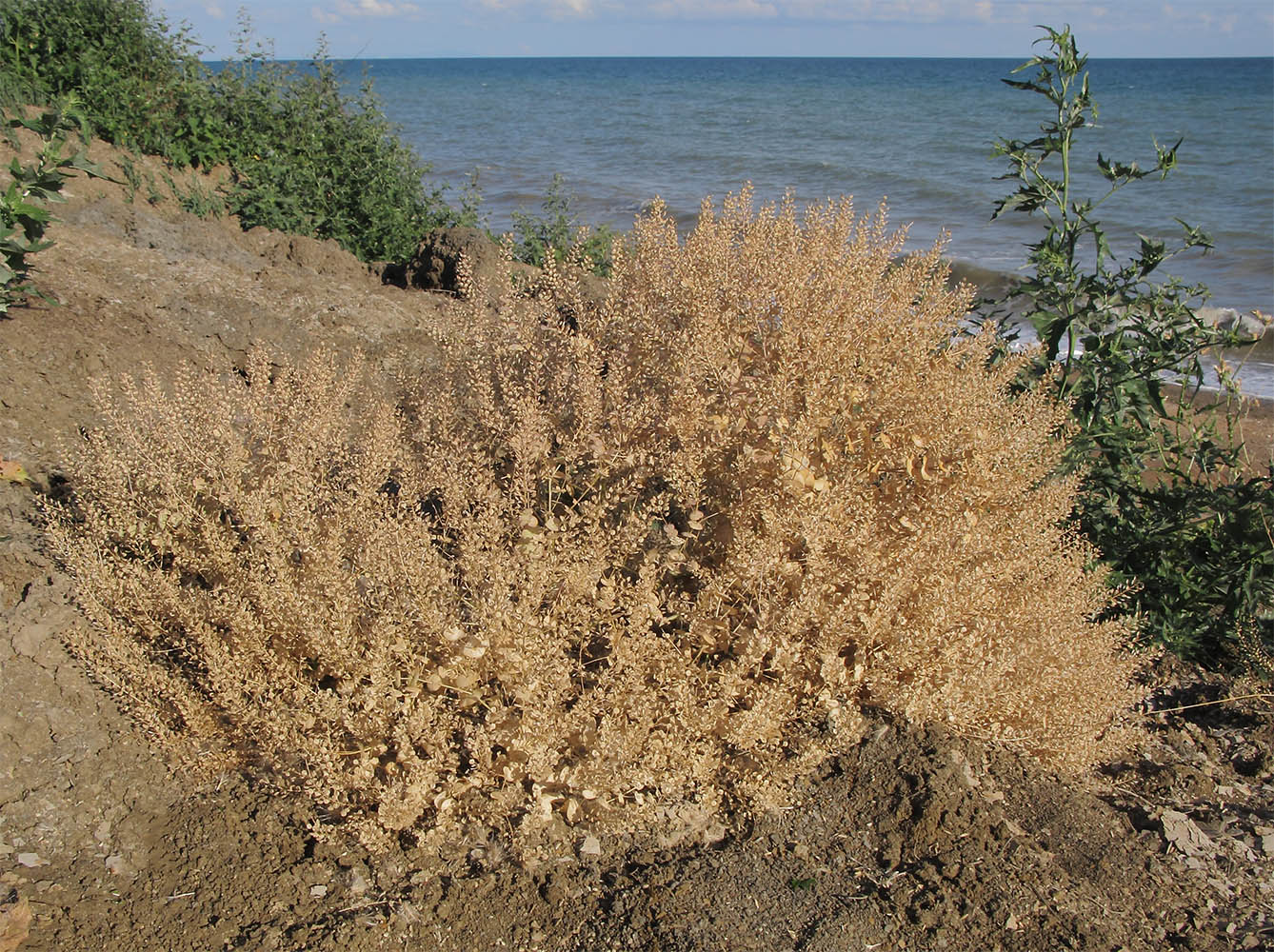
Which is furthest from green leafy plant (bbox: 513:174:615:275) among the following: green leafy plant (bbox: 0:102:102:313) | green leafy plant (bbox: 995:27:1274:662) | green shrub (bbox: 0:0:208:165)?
green leafy plant (bbox: 995:27:1274:662)

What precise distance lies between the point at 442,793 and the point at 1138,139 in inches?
1159

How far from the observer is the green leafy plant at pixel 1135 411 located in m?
3.65

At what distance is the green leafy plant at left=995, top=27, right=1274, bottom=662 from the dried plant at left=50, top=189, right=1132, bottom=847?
60 cm

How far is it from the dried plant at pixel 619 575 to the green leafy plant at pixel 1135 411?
604 millimetres

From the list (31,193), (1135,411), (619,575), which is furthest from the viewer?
(31,193)

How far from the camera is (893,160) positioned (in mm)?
21062

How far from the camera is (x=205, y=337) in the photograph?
5117mm

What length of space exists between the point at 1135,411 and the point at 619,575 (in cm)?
231

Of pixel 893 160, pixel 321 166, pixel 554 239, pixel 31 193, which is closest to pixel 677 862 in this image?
pixel 31 193

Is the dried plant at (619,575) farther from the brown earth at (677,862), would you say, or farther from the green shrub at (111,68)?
the green shrub at (111,68)

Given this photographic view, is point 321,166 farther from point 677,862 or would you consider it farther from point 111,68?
point 677,862

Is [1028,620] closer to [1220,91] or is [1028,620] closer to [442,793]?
[442,793]

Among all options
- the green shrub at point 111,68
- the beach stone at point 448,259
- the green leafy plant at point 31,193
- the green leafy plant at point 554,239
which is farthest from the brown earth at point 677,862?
the green shrub at point 111,68

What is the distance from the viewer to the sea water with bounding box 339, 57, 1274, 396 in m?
13.2
